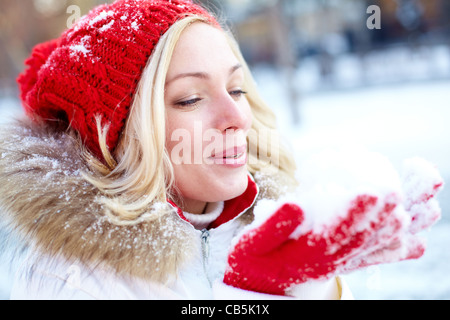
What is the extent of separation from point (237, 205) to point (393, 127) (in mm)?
5460

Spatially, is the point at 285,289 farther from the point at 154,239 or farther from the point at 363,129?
the point at 363,129

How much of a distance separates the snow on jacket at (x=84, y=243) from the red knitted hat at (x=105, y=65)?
6.7 inches

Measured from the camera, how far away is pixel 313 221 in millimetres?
1064

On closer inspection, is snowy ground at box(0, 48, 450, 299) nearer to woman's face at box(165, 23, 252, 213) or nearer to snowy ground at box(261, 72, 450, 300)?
snowy ground at box(261, 72, 450, 300)

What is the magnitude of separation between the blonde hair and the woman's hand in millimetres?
368

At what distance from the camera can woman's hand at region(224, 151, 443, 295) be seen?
3.23 ft

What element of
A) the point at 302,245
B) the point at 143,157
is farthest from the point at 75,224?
the point at 302,245

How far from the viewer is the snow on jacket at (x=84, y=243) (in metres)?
1.24

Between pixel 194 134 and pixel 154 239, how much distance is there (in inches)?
15.0

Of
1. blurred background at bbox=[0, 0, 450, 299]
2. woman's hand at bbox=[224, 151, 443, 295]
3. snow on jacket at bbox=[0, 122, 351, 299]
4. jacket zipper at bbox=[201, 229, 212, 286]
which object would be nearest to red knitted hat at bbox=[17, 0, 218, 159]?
snow on jacket at bbox=[0, 122, 351, 299]

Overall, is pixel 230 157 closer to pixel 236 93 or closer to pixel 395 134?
pixel 236 93

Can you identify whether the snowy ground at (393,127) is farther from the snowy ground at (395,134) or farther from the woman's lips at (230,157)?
the woman's lips at (230,157)
